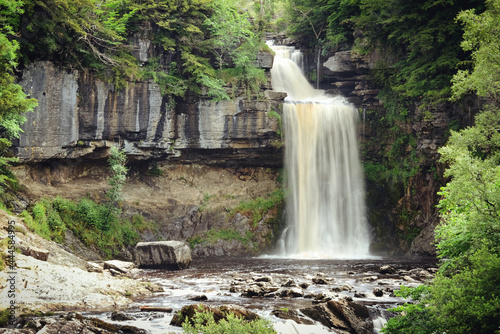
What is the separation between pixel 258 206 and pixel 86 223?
13028 mm

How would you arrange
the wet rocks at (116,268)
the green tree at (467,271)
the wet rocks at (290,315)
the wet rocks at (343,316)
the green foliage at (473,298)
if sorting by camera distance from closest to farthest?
the green foliage at (473,298)
the green tree at (467,271)
the wet rocks at (343,316)
the wet rocks at (290,315)
the wet rocks at (116,268)

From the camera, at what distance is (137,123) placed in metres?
31.0

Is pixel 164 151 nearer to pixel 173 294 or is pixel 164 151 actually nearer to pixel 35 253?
pixel 35 253

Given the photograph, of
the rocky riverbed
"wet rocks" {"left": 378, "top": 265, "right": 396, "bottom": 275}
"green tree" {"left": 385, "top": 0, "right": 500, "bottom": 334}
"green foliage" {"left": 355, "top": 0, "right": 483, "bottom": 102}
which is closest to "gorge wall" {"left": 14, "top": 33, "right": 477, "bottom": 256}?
"green foliage" {"left": 355, "top": 0, "right": 483, "bottom": 102}

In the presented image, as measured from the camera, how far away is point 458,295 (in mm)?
7852

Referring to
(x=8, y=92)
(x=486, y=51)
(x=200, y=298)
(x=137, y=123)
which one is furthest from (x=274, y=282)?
(x=137, y=123)

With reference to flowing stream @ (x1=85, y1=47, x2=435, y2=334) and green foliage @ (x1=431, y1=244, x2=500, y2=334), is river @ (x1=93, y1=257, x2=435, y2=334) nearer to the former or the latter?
flowing stream @ (x1=85, y1=47, x2=435, y2=334)

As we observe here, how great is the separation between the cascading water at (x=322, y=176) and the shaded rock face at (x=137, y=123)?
6.23ft

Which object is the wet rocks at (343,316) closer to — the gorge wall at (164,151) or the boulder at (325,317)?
the boulder at (325,317)

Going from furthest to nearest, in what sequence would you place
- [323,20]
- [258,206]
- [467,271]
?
[323,20] → [258,206] → [467,271]

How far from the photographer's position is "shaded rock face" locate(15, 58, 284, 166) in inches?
1068

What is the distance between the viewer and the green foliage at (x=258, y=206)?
33.5m

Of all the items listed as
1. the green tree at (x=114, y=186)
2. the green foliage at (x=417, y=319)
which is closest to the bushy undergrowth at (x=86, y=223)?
the green tree at (x=114, y=186)

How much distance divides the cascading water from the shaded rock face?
74.7 inches
